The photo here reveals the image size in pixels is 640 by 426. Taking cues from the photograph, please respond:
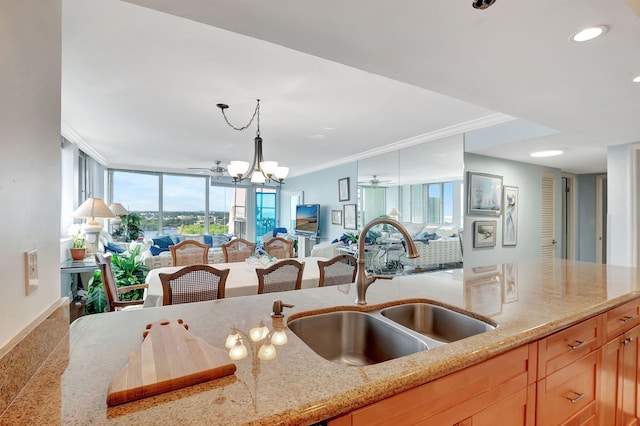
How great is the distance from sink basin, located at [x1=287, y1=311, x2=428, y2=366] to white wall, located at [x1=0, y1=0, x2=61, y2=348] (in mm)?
825

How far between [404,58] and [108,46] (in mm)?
2066

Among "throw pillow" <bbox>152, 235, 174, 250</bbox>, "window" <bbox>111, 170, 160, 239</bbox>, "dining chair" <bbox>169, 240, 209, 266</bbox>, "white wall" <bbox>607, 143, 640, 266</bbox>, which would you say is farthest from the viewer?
"window" <bbox>111, 170, 160, 239</bbox>

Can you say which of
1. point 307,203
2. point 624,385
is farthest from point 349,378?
point 307,203

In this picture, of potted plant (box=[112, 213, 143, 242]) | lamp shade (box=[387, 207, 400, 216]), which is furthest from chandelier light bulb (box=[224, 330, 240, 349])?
potted plant (box=[112, 213, 143, 242])

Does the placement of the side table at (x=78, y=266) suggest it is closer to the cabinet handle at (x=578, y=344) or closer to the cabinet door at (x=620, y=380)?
the cabinet handle at (x=578, y=344)

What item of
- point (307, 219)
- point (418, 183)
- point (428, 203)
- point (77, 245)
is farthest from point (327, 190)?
point (77, 245)

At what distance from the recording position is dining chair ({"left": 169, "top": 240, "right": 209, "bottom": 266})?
369 cm

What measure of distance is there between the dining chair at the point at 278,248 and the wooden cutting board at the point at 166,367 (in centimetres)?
320

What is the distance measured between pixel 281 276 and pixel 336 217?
15.2 ft

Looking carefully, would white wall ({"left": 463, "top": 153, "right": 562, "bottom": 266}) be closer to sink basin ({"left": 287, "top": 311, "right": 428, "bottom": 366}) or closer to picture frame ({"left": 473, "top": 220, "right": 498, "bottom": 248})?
picture frame ({"left": 473, "top": 220, "right": 498, "bottom": 248})

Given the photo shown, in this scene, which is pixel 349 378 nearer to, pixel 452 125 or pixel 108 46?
pixel 108 46

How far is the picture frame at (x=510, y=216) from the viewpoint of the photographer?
441cm

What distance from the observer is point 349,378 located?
0.79m

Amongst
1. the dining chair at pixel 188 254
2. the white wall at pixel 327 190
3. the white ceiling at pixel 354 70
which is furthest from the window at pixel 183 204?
the dining chair at pixel 188 254
